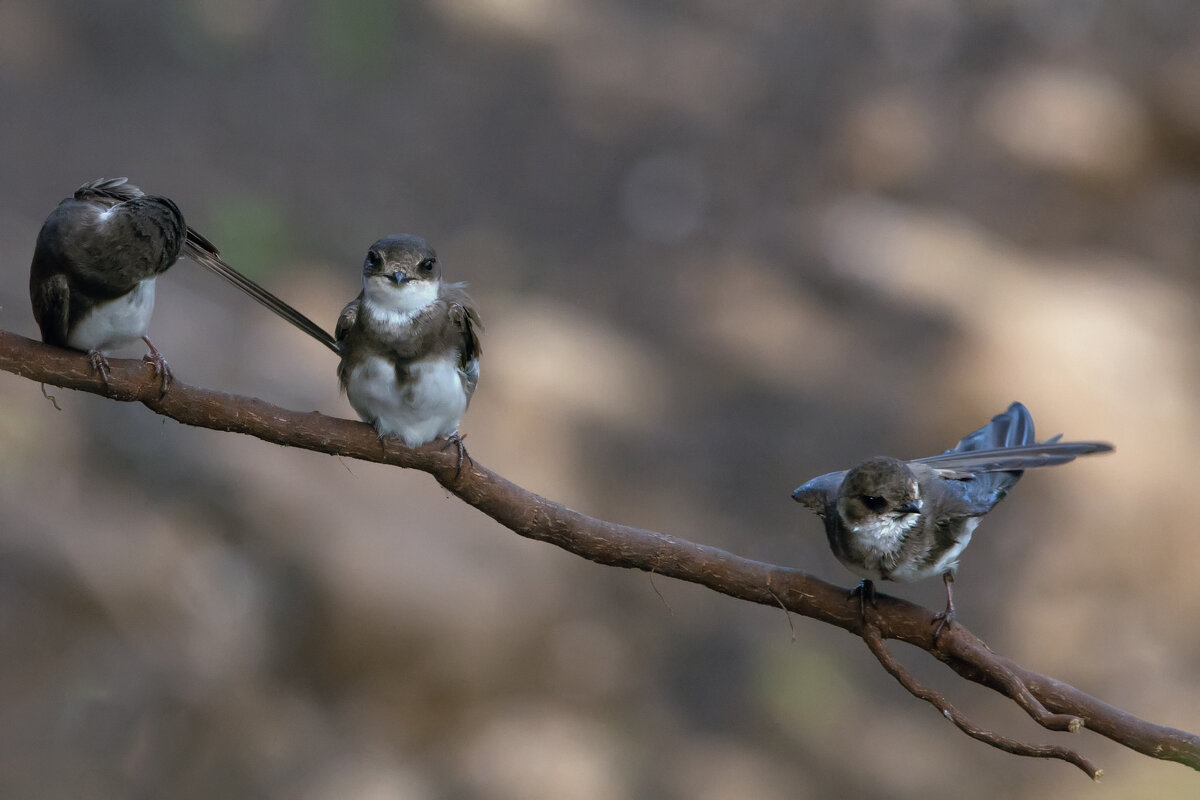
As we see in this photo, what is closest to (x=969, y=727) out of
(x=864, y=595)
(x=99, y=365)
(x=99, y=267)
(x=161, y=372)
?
(x=864, y=595)

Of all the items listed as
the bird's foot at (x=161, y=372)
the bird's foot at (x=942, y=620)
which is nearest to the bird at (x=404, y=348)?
the bird's foot at (x=161, y=372)

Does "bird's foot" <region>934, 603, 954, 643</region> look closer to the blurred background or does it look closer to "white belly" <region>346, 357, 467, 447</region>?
"white belly" <region>346, 357, 467, 447</region>

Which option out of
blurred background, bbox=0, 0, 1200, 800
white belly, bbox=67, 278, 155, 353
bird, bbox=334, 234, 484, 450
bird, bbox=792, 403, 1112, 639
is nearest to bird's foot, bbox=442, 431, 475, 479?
bird, bbox=334, 234, 484, 450

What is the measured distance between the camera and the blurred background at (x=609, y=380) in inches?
290

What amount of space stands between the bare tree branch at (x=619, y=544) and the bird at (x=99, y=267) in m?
0.08

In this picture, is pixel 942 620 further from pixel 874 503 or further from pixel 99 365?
pixel 99 365

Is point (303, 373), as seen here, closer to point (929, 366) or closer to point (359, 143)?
point (359, 143)

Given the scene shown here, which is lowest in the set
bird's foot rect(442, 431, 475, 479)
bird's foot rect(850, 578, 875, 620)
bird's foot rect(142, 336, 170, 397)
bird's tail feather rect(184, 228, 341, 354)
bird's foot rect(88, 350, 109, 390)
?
bird's foot rect(88, 350, 109, 390)

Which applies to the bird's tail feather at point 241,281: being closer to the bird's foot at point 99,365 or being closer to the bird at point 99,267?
the bird at point 99,267

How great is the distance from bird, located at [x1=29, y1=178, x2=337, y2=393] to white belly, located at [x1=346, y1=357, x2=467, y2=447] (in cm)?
58

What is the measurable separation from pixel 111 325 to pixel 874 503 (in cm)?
230

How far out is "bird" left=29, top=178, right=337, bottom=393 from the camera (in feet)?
11.6

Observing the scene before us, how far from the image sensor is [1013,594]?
28.3ft

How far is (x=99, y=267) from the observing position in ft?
11.6
